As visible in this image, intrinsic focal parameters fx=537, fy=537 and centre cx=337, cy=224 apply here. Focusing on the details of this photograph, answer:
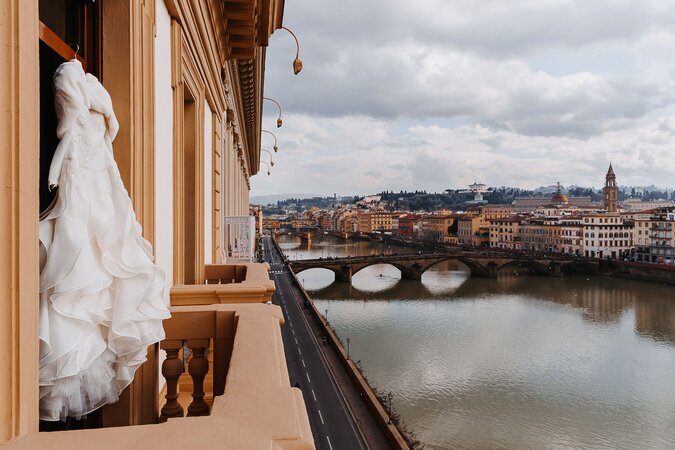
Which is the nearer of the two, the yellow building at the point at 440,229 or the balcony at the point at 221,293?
the balcony at the point at 221,293

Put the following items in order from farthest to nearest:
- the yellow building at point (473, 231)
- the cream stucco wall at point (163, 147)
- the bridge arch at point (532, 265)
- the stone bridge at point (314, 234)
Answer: the stone bridge at point (314, 234) → the yellow building at point (473, 231) → the bridge arch at point (532, 265) → the cream stucco wall at point (163, 147)

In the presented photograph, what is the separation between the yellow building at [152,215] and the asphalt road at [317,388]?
8275mm

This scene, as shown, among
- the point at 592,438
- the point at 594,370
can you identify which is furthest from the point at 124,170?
the point at 594,370

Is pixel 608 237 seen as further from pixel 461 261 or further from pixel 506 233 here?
pixel 461 261

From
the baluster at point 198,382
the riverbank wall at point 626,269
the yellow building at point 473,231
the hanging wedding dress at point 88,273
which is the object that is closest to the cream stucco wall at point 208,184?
the baluster at point 198,382

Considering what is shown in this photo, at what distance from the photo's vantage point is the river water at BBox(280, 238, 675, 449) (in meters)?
13.2

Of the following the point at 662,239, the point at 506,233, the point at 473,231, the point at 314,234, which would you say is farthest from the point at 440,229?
the point at 662,239

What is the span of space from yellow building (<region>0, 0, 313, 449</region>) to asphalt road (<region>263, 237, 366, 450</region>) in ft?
27.1

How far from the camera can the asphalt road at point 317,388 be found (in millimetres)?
11477

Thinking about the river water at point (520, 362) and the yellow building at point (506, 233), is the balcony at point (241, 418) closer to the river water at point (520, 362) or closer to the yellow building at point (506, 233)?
the river water at point (520, 362)

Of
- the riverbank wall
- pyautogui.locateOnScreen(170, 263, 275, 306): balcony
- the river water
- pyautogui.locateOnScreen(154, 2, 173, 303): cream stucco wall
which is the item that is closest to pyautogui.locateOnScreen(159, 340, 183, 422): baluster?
pyautogui.locateOnScreen(154, 2, 173, 303): cream stucco wall

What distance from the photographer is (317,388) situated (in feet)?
47.3

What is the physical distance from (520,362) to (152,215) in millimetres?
18000

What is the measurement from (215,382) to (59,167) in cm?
120
